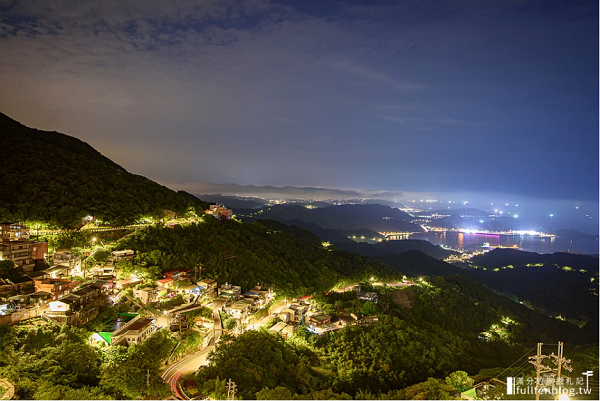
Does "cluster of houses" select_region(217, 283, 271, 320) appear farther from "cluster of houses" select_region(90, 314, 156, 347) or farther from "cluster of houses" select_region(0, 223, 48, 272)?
"cluster of houses" select_region(0, 223, 48, 272)

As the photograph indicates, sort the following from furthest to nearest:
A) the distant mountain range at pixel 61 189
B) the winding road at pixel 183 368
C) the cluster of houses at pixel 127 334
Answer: the distant mountain range at pixel 61 189, the cluster of houses at pixel 127 334, the winding road at pixel 183 368

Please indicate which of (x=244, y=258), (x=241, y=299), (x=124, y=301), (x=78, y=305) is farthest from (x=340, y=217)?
(x=78, y=305)

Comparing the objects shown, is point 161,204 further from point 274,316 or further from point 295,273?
point 274,316

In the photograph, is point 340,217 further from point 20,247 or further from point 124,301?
point 20,247

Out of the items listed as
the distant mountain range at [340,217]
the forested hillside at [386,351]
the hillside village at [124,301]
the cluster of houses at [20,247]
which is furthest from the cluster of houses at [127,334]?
the distant mountain range at [340,217]

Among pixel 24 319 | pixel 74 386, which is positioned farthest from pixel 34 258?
pixel 74 386

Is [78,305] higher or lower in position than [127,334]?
higher

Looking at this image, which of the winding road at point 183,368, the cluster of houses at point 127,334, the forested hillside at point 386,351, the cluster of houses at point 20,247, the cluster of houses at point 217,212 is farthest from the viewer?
the cluster of houses at point 217,212

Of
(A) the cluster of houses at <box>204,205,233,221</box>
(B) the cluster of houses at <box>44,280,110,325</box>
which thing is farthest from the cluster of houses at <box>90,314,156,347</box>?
(A) the cluster of houses at <box>204,205,233,221</box>

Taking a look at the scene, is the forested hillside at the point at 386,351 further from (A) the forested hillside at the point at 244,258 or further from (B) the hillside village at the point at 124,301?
(A) the forested hillside at the point at 244,258
